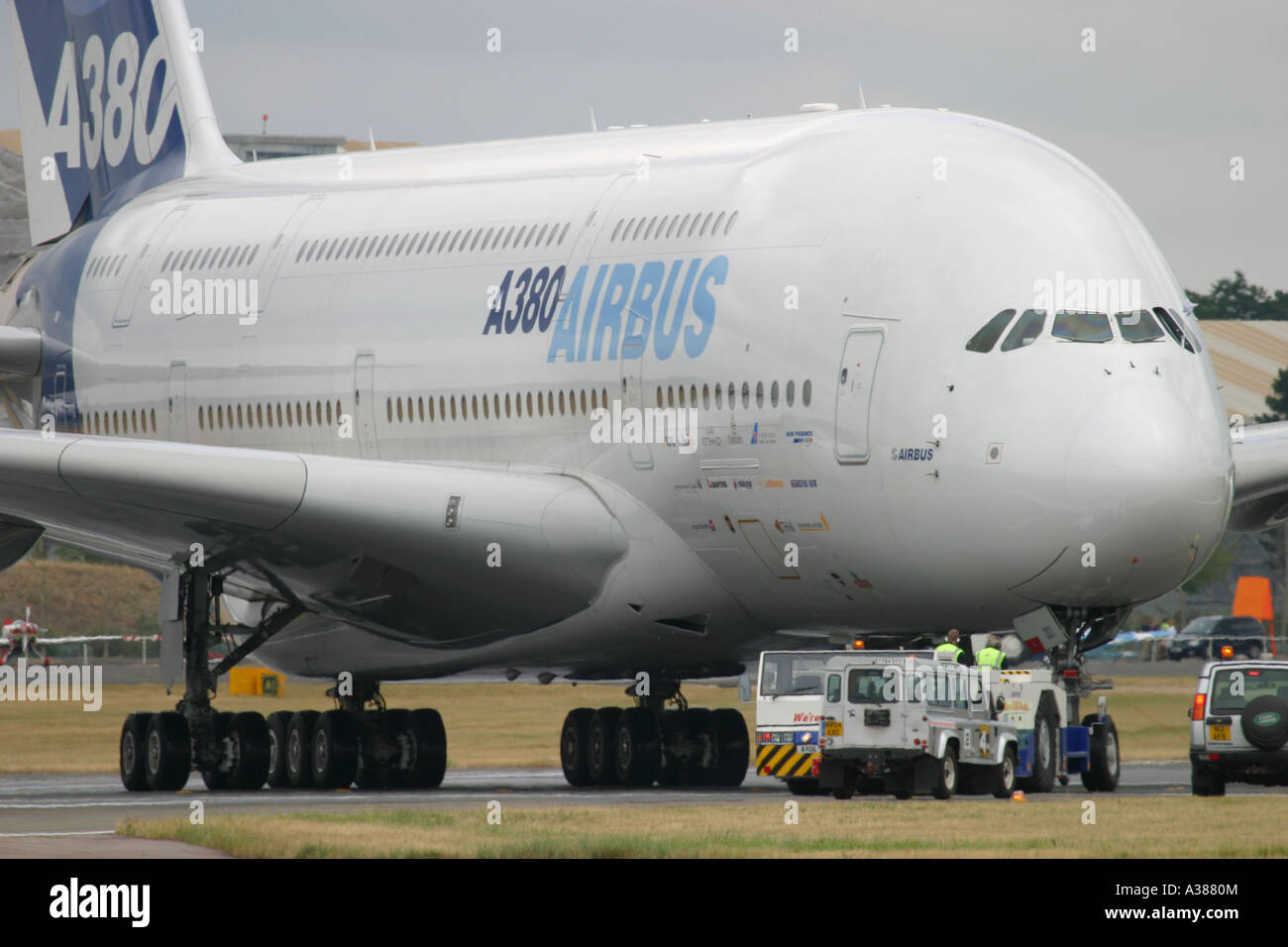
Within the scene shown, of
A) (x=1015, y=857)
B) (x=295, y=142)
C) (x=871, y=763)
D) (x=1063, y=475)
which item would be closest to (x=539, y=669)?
(x=871, y=763)

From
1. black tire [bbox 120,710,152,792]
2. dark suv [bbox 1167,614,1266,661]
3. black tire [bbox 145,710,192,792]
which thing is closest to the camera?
black tire [bbox 145,710,192,792]

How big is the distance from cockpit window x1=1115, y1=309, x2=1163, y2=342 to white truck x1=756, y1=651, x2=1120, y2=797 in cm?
322

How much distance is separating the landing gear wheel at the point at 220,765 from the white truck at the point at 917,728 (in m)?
6.18

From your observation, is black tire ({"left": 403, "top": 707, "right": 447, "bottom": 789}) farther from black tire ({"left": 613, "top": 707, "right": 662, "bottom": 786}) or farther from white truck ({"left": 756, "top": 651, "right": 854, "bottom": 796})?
white truck ({"left": 756, "top": 651, "right": 854, "bottom": 796})

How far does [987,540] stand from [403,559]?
6.53m

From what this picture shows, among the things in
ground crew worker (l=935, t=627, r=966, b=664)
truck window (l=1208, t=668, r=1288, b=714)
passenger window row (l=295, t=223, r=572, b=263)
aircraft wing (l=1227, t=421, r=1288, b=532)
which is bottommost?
truck window (l=1208, t=668, r=1288, b=714)

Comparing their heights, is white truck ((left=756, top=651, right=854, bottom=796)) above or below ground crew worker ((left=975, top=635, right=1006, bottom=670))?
below

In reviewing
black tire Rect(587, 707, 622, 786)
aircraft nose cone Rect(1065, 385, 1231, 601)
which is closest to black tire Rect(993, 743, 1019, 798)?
aircraft nose cone Rect(1065, 385, 1231, 601)

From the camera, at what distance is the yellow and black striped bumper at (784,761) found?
25.7 m

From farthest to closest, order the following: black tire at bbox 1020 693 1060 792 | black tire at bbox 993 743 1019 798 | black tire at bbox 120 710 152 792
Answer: black tire at bbox 120 710 152 792 < black tire at bbox 1020 693 1060 792 < black tire at bbox 993 743 1019 798

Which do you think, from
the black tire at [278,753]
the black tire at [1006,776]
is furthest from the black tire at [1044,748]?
the black tire at [278,753]

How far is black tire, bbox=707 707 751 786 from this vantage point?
3031 centimetres

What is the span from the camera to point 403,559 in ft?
85.2

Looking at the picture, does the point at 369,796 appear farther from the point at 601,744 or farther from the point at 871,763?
the point at 871,763
